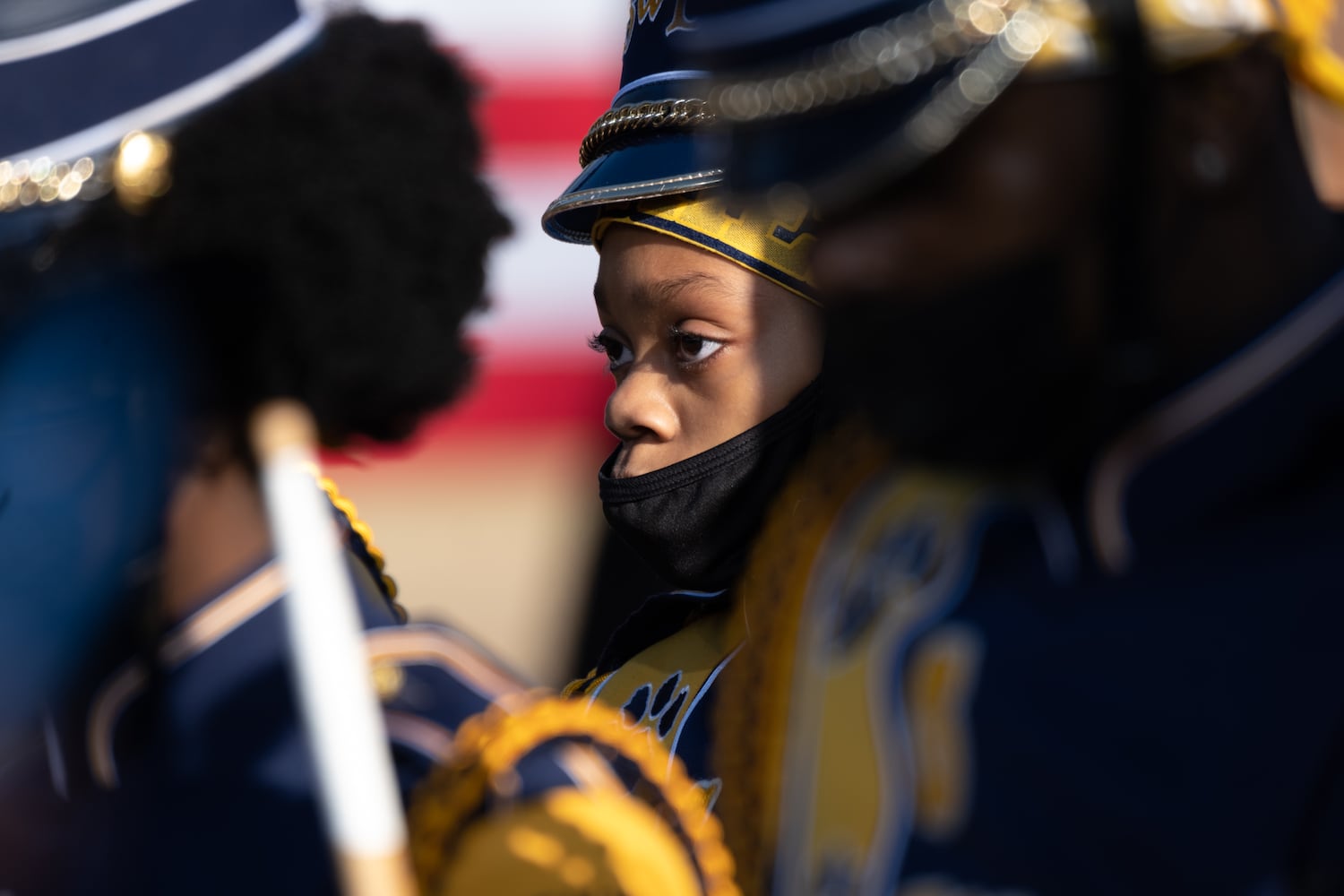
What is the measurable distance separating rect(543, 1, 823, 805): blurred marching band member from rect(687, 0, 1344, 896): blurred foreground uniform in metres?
0.81

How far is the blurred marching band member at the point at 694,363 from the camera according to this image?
80.5 inches

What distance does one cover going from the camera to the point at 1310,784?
42.9 inches

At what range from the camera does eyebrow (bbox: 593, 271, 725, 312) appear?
2072 millimetres

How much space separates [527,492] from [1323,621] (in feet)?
11.5

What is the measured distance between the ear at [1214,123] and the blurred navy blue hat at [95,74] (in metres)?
0.74

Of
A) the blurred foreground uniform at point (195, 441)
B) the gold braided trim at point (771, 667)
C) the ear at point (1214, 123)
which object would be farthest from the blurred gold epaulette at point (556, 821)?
the ear at point (1214, 123)

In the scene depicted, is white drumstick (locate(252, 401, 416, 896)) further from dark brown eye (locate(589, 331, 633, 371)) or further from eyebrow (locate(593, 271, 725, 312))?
dark brown eye (locate(589, 331, 633, 371))

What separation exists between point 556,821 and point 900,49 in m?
0.67

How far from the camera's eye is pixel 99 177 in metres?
1.23

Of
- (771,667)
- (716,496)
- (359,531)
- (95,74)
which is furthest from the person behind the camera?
(716,496)

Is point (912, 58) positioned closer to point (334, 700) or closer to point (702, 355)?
point (334, 700)

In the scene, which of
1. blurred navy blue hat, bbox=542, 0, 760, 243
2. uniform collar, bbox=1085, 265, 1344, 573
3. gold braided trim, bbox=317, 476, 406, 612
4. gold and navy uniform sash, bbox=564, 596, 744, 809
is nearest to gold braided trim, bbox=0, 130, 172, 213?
gold braided trim, bbox=317, 476, 406, 612

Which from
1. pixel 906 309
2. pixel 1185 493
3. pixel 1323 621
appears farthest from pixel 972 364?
pixel 1323 621

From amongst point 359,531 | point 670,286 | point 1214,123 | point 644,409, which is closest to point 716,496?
point 644,409
